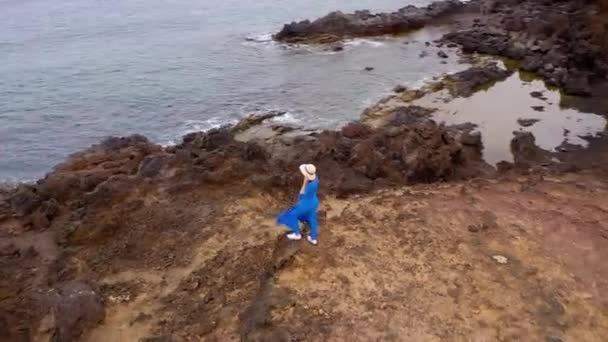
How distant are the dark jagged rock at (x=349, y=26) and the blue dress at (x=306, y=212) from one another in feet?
78.8

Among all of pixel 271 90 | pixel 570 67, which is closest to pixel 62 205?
pixel 271 90

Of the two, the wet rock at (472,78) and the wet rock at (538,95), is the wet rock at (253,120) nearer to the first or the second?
the wet rock at (472,78)

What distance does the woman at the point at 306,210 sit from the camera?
10.2m

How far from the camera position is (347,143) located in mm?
17266

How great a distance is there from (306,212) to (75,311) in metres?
4.48

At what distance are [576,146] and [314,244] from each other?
11669 millimetres

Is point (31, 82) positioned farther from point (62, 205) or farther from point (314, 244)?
point (314, 244)

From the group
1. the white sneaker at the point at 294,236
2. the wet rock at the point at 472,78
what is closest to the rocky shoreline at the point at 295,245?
the white sneaker at the point at 294,236

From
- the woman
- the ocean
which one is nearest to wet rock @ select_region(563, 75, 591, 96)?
the ocean

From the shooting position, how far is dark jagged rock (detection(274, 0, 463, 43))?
3403 cm

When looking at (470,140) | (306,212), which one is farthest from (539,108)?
(306,212)

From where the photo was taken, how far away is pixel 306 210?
10.6 m

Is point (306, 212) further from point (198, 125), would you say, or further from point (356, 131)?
point (198, 125)

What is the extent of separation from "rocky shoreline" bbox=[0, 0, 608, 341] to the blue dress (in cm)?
45
